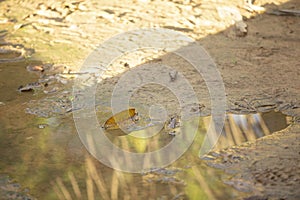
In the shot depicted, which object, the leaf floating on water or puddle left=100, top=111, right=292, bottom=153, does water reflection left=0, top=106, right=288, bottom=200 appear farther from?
the leaf floating on water

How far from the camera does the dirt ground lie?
11.1 ft

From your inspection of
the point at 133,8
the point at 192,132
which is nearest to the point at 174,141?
the point at 192,132

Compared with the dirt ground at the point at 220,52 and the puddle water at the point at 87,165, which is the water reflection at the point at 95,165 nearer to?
the puddle water at the point at 87,165

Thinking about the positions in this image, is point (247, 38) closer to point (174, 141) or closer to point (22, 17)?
point (174, 141)

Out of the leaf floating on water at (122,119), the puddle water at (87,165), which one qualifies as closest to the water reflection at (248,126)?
the puddle water at (87,165)

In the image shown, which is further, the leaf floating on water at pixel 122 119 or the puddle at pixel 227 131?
the leaf floating on water at pixel 122 119

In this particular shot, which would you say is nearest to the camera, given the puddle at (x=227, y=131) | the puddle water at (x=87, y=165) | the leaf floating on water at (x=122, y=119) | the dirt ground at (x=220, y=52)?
the puddle water at (x=87, y=165)

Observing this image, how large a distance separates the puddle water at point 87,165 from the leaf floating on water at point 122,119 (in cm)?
19

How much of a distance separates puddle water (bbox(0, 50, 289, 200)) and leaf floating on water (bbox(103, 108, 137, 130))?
0.62ft

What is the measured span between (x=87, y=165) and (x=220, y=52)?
2.60 meters

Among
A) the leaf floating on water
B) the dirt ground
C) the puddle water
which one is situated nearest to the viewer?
the puddle water

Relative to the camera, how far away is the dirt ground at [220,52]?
3.37 meters

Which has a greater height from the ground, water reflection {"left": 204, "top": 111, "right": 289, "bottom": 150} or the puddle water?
water reflection {"left": 204, "top": 111, "right": 289, "bottom": 150}

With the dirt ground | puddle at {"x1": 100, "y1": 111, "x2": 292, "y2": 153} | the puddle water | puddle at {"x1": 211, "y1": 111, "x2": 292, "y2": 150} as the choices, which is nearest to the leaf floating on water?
puddle at {"x1": 100, "y1": 111, "x2": 292, "y2": 153}
